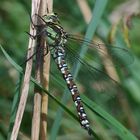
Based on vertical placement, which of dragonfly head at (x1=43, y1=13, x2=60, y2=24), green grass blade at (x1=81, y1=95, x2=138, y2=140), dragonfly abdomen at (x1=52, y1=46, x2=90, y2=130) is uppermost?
dragonfly head at (x1=43, y1=13, x2=60, y2=24)

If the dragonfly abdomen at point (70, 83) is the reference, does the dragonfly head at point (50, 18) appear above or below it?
above

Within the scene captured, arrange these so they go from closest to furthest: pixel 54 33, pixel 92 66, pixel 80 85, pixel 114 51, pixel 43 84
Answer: pixel 43 84
pixel 54 33
pixel 92 66
pixel 114 51
pixel 80 85

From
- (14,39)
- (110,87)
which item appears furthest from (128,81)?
(110,87)

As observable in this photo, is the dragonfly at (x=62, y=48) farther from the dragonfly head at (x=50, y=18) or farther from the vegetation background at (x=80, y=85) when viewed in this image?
the vegetation background at (x=80, y=85)

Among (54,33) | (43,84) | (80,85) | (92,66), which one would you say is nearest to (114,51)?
(92,66)

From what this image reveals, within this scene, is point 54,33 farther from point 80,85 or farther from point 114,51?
point 80,85

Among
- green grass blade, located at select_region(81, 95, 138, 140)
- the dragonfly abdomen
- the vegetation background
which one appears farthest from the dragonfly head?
the vegetation background

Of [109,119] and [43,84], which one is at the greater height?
[43,84]

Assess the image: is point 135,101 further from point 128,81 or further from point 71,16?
point 71,16

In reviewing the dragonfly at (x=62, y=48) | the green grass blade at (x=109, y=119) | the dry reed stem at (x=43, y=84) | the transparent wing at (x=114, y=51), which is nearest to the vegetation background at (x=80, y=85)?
the transparent wing at (x=114, y=51)

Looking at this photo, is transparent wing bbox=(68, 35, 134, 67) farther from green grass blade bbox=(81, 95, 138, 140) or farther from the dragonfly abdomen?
green grass blade bbox=(81, 95, 138, 140)

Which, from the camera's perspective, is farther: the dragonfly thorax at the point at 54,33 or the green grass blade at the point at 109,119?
the dragonfly thorax at the point at 54,33
